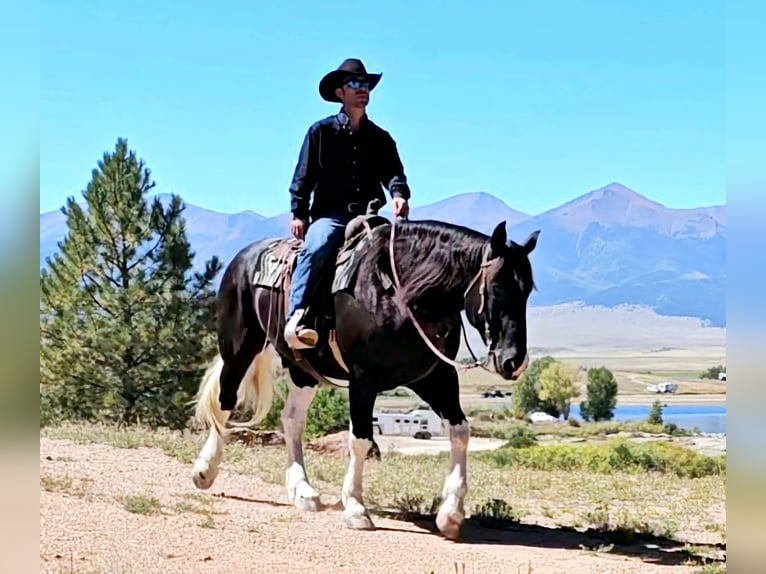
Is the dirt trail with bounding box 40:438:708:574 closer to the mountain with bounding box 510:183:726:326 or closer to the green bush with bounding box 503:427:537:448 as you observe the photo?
the green bush with bounding box 503:427:537:448

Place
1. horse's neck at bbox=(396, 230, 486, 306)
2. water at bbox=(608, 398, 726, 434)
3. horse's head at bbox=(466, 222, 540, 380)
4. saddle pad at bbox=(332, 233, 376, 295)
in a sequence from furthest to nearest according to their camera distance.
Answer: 1. water at bbox=(608, 398, 726, 434)
2. saddle pad at bbox=(332, 233, 376, 295)
3. horse's neck at bbox=(396, 230, 486, 306)
4. horse's head at bbox=(466, 222, 540, 380)

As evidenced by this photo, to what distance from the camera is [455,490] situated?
5.70 metres

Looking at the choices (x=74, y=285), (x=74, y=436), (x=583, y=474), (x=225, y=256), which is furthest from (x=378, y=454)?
(x=74, y=285)

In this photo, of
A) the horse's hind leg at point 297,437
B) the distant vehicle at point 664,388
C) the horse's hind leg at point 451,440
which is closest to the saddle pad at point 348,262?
the horse's hind leg at point 451,440

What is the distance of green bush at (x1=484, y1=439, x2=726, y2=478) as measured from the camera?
6926 millimetres

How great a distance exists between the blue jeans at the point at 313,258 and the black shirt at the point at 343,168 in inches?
6.4

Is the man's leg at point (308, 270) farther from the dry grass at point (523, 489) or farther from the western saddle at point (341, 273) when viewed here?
the dry grass at point (523, 489)

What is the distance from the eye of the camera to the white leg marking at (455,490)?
567 cm

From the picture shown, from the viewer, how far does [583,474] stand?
284 inches

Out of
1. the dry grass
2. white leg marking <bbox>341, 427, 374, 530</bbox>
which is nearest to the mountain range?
the dry grass

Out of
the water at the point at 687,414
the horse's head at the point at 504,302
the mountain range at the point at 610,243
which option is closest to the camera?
the horse's head at the point at 504,302

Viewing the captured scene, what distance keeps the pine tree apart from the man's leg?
2344 mm
